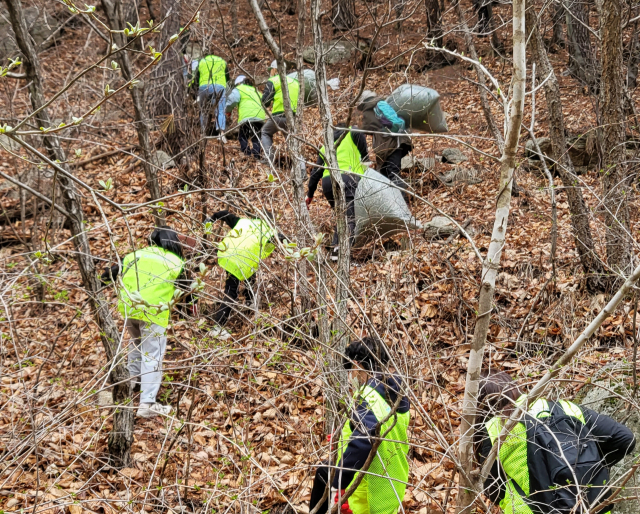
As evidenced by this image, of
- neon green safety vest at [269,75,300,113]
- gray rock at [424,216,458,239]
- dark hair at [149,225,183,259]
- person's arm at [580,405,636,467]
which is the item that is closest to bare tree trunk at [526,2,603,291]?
gray rock at [424,216,458,239]

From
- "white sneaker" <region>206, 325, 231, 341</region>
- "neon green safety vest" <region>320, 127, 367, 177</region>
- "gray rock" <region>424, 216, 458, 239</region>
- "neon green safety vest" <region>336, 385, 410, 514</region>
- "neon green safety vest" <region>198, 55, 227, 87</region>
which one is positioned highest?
"neon green safety vest" <region>198, 55, 227, 87</region>

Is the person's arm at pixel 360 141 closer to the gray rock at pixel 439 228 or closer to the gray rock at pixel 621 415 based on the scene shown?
the gray rock at pixel 439 228

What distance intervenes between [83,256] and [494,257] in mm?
3418

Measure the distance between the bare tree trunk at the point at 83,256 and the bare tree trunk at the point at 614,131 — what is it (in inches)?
178

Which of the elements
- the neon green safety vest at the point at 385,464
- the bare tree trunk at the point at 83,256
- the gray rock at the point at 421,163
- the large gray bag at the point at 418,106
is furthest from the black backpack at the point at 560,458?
the gray rock at the point at 421,163

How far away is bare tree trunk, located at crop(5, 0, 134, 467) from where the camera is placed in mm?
4418

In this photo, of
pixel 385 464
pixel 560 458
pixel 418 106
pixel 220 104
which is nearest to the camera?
pixel 560 458

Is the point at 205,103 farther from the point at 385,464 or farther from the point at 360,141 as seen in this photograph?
the point at 385,464

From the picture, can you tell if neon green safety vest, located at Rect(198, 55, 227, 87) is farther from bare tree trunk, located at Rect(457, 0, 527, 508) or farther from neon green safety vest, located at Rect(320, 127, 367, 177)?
bare tree trunk, located at Rect(457, 0, 527, 508)

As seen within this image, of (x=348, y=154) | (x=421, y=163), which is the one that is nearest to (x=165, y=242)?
(x=348, y=154)

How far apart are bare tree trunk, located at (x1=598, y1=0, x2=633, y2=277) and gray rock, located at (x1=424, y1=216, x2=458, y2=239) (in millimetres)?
2032

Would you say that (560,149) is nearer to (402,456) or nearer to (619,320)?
(619,320)

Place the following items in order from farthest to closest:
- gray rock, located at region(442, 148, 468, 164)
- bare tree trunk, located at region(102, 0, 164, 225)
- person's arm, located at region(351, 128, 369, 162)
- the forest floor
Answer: gray rock, located at region(442, 148, 468, 164)
person's arm, located at region(351, 128, 369, 162)
bare tree trunk, located at region(102, 0, 164, 225)
the forest floor

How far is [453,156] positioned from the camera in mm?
9617
